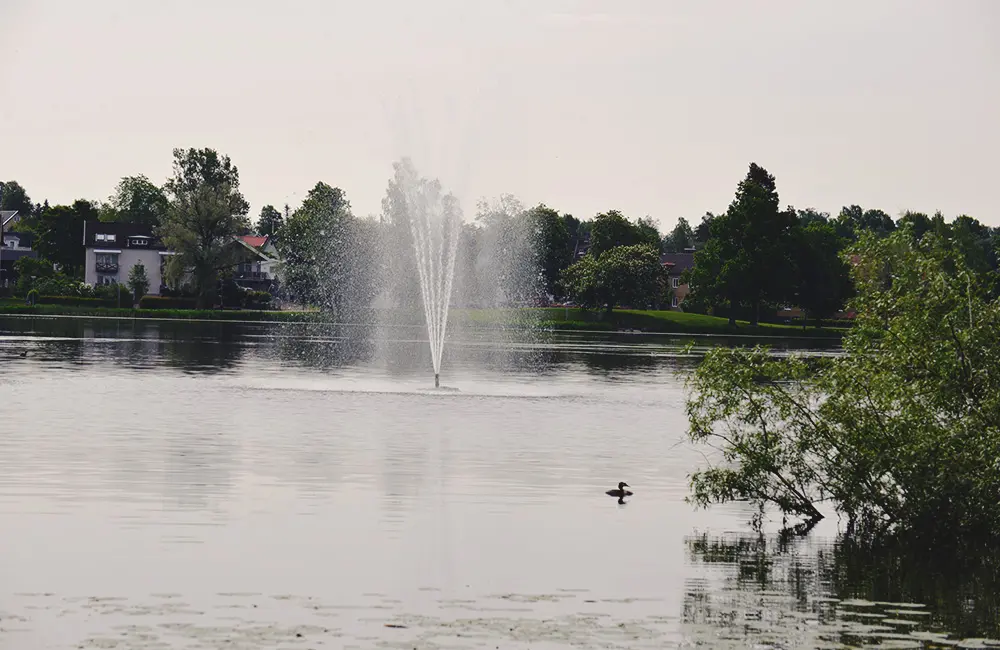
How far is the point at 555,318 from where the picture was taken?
18650 centimetres

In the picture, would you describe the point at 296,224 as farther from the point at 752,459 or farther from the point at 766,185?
the point at 752,459

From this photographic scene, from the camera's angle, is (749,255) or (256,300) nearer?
(749,255)

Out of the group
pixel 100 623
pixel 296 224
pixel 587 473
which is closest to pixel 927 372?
pixel 587 473

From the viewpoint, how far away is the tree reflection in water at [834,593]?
20531mm

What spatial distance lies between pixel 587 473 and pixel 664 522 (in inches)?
329

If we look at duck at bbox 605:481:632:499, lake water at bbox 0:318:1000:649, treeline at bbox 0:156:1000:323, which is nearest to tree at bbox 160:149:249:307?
treeline at bbox 0:156:1000:323

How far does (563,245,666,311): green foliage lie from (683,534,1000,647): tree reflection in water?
492 ft

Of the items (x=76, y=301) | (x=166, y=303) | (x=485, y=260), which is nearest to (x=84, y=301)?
(x=76, y=301)

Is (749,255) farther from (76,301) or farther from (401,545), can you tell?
(401,545)

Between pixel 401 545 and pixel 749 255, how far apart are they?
145757 mm

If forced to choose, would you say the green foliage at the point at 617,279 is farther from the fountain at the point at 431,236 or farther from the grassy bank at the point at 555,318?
the fountain at the point at 431,236

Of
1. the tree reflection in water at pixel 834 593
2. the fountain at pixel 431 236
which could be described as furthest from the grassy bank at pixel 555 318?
the tree reflection in water at pixel 834 593

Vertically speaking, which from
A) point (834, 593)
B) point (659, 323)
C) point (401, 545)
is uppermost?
→ point (659, 323)

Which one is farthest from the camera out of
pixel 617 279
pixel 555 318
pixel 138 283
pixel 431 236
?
pixel 138 283
